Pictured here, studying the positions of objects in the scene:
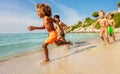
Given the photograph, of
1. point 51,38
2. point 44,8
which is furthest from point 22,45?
point 44,8

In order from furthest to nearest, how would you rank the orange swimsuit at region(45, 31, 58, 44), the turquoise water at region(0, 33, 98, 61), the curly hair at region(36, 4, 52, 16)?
1. the turquoise water at region(0, 33, 98, 61)
2. the orange swimsuit at region(45, 31, 58, 44)
3. the curly hair at region(36, 4, 52, 16)

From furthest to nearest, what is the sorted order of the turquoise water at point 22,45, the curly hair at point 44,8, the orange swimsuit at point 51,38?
the turquoise water at point 22,45
the orange swimsuit at point 51,38
the curly hair at point 44,8

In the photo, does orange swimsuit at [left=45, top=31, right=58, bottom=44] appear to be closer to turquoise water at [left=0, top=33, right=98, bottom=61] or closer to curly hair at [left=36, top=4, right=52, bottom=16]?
curly hair at [left=36, top=4, right=52, bottom=16]

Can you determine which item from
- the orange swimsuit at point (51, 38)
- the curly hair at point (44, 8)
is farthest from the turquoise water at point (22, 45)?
the curly hair at point (44, 8)

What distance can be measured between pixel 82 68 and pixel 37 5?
2.49m

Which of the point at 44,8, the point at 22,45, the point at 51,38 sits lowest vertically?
the point at 22,45

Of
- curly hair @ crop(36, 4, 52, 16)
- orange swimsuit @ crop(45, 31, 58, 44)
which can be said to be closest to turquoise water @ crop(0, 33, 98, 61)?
orange swimsuit @ crop(45, 31, 58, 44)

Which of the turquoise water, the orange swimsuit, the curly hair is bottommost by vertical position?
the turquoise water

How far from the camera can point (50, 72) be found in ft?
17.9

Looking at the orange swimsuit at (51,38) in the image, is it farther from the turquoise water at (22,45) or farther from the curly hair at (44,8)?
the turquoise water at (22,45)

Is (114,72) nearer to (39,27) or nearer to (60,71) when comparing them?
(60,71)

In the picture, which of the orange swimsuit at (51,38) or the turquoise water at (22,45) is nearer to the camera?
the orange swimsuit at (51,38)

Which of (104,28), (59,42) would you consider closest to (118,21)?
(104,28)

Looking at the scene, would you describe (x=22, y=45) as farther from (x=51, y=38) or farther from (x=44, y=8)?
(x=44, y=8)
